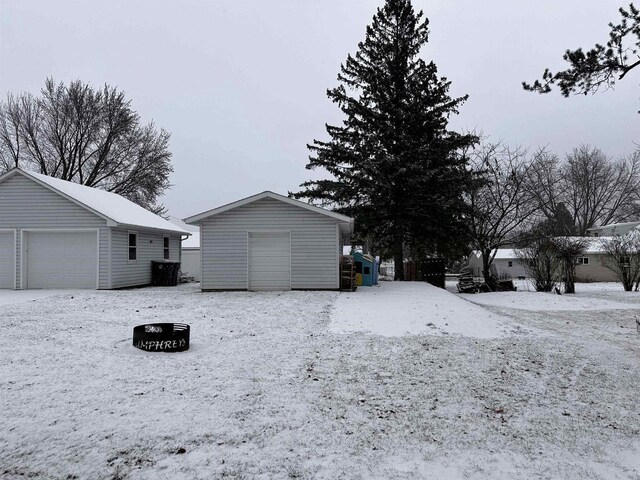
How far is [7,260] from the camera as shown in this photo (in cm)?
1509

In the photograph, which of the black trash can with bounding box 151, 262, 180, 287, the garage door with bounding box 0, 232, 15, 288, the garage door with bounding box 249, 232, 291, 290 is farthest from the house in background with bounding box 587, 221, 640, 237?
the garage door with bounding box 0, 232, 15, 288

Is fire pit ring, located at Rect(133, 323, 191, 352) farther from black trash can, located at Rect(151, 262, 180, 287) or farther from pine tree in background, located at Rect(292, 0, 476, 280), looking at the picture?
pine tree in background, located at Rect(292, 0, 476, 280)

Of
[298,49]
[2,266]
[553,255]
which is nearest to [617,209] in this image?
[553,255]

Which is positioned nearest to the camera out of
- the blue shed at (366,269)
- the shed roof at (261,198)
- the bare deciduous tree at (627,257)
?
the shed roof at (261,198)

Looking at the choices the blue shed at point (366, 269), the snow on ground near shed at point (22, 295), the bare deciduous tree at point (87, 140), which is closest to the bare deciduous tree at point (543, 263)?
the blue shed at point (366, 269)

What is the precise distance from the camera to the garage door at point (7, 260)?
1505 cm

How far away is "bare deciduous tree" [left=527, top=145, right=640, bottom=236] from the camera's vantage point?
39.8m

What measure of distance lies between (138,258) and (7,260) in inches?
173

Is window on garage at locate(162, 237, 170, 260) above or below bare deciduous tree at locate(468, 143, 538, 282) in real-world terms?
below

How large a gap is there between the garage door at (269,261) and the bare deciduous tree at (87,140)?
18893 mm

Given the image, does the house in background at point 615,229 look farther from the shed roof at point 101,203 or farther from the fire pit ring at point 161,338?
the fire pit ring at point 161,338

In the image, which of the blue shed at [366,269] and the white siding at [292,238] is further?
the blue shed at [366,269]

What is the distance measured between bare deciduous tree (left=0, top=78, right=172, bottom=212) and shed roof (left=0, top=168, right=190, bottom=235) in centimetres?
1114

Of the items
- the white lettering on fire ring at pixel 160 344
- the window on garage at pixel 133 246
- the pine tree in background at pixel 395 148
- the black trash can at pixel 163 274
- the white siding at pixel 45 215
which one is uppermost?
the pine tree in background at pixel 395 148
